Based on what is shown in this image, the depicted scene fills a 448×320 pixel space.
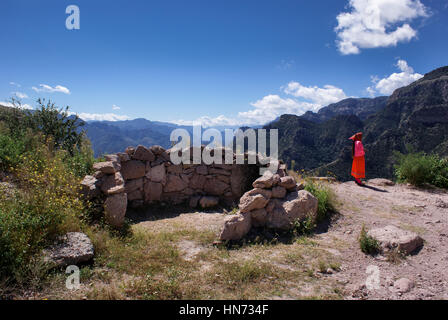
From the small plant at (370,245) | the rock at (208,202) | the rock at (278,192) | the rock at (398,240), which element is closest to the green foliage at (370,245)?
the small plant at (370,245)

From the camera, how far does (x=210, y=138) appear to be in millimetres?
9031

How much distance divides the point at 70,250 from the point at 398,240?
578 centimetres

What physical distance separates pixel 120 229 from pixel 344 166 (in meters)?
39.2

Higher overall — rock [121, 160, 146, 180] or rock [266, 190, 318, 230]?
rock [121, 160, 146, 180]

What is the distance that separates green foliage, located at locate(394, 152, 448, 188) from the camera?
9188 millimetres

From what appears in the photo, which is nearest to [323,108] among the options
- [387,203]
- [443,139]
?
[443,139]

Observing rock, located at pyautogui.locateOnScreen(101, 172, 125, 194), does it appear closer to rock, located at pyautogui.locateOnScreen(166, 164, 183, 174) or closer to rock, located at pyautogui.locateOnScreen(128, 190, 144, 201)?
rock, located at pyautogui.locateOnScreen(128, 190, 144, 201)

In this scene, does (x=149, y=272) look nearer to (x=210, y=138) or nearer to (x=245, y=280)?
(x=245, y=280)

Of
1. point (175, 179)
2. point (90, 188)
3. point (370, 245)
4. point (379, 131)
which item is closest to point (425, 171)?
point (370, 245)

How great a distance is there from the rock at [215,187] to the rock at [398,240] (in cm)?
447

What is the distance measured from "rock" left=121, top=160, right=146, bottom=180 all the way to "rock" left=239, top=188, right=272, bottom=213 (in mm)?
3602

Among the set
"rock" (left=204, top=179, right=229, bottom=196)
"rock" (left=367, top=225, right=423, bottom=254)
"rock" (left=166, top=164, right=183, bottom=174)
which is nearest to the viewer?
"rock" (left=367, top=225, right=423, bottom=254)

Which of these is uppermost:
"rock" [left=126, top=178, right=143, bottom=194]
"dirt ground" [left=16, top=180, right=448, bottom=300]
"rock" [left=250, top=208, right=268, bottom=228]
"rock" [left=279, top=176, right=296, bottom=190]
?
"rock" [left=279, top=176, right=296, bottom=190]

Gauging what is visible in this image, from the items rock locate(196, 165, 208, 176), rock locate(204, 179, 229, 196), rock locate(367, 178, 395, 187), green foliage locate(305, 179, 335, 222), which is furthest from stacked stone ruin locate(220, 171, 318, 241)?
rock locate(367, 178, 395, 187)
